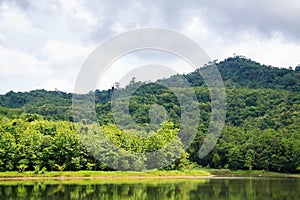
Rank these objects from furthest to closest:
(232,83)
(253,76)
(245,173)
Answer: (253,76) < (232,83) < (245,173)

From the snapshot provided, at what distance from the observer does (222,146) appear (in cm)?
5338

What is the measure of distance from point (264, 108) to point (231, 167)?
2021 cm

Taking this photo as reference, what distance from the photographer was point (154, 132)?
46156 mm

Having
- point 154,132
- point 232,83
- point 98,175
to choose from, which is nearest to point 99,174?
Answer: point 98,175

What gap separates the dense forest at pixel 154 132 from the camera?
128 ft

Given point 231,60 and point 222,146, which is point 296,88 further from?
point 231,60

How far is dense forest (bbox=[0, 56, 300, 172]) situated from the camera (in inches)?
1531

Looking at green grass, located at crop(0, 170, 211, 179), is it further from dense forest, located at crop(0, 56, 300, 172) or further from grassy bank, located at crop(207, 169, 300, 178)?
grassy bank, located at crop(207, 169, 300, 178)

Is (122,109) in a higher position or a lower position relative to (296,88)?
lower

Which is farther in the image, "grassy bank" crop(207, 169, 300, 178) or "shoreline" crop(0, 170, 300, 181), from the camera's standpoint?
"grassy bank" crop(207, 169, 300, 178)

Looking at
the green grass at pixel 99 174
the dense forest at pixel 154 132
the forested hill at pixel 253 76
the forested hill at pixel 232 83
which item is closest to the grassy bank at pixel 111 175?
the green grass at pixel 99 174

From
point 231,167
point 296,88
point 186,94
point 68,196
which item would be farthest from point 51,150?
point 296,88

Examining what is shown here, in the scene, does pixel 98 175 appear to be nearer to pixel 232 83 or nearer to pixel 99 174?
pixel 99 174

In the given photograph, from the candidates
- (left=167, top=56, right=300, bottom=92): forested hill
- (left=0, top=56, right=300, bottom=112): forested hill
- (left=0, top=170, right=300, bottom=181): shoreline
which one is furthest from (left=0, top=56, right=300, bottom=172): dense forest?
(left=0, top=170, right=300, bottom=181): shoreline
